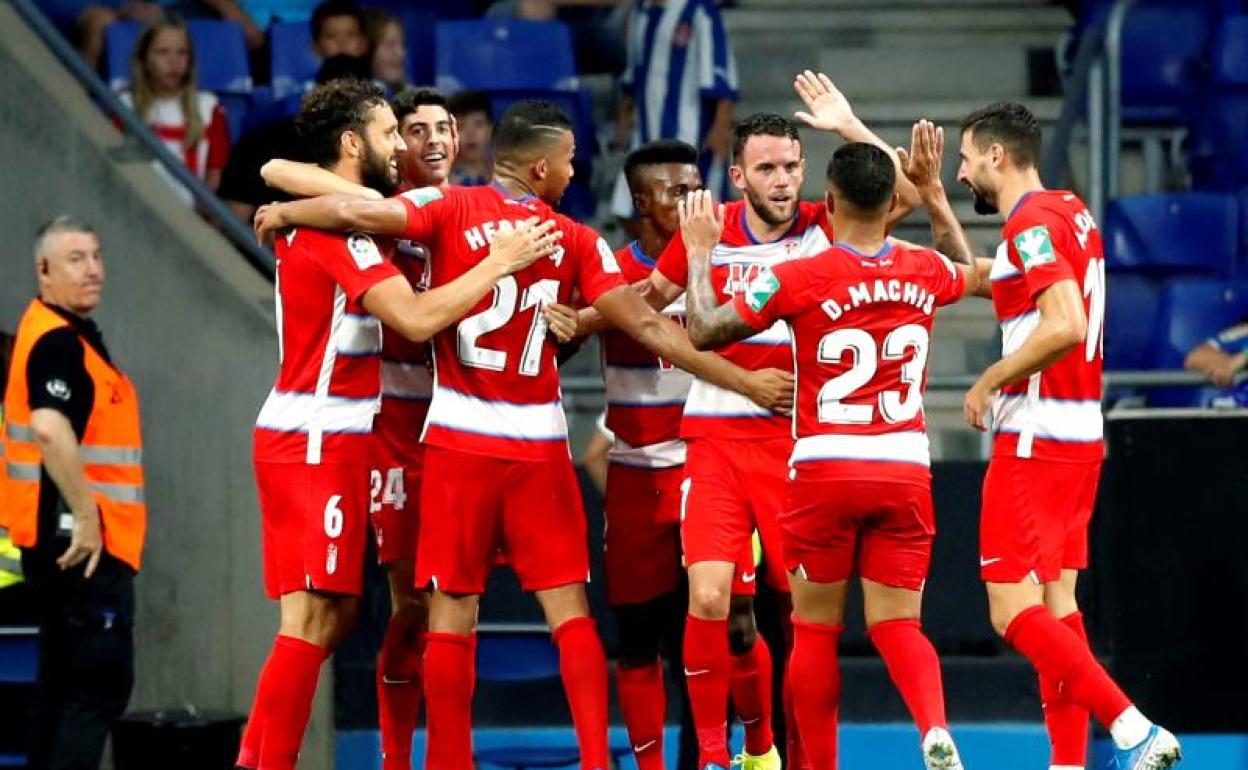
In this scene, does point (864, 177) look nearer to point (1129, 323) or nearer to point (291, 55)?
point (1129, 323)

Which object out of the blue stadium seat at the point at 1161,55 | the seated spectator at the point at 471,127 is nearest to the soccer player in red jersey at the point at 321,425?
the seated spectator at the point at 471,127

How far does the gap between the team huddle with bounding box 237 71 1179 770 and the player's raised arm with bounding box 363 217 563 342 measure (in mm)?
11

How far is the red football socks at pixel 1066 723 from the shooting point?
311 inches

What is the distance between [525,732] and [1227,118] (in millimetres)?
5081

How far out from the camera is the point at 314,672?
7.88 meters

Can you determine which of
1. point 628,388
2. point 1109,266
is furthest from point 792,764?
point 1109,266

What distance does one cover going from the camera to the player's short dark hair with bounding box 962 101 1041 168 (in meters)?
8.02

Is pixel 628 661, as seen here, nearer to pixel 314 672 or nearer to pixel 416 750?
pixel 314 672

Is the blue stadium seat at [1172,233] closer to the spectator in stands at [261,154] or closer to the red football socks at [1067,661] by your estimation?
the spectator in stands at [261,154]

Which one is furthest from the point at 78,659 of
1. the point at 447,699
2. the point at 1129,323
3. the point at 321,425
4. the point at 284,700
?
the point at 1129,323

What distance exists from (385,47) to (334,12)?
329 millimetres

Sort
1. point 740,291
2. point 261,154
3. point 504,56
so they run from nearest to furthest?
point 740,291 < point 261,154 < point 504,56

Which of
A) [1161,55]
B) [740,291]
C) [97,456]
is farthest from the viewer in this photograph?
[1161,55]

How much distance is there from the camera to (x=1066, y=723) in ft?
26.0
